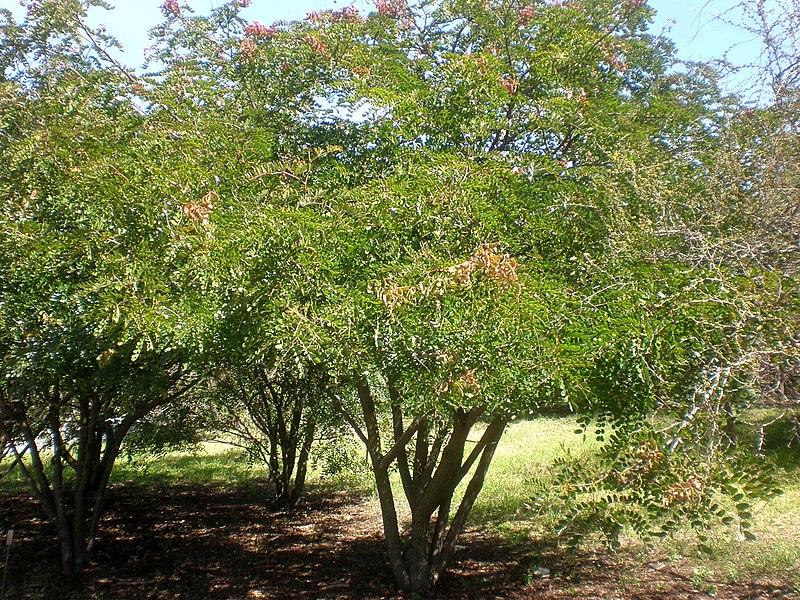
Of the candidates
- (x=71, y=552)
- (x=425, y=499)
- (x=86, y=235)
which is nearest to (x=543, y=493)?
(x=425, y=499)

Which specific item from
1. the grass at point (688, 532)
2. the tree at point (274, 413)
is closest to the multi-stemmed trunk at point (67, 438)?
the tree at point (274, 413)

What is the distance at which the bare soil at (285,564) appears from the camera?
20.6 feet

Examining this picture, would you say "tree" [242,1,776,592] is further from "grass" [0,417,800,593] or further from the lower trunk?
the lower trunk

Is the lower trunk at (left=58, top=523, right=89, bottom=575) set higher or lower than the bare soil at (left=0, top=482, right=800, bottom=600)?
higher

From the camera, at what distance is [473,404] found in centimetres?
368

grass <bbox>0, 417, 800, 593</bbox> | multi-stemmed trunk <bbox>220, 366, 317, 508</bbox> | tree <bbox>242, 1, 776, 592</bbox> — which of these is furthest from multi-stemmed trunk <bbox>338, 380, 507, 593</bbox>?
multi-stemmed trunk <bbox>220, 366, 317, 508</bbox>

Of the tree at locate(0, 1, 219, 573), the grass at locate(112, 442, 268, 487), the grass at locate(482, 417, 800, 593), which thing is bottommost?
the grass at locate(482, 417, 800, 593)

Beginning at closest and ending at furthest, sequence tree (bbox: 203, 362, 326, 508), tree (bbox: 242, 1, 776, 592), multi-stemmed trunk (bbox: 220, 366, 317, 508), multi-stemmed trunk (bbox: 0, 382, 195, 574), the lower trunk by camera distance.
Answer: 1. tree (bbox: 242, 1, 776, 592)
2. multi-stemmed trunk (bbox: 0, 382, 195, 574)
3. the lower trunk
4. tree (bbox: 203, 362, 326, 508)
5. multi-stemmed trunk (bbox: 220, 366, 317, 508)

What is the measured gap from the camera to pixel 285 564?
7.69 m

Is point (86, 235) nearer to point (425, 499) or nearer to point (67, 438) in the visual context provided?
point (425, 499)

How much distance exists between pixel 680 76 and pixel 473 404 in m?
3.76

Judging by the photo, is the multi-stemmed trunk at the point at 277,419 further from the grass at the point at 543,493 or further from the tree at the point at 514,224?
the tree at the point at 514,224

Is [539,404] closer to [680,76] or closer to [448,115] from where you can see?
[448,115]

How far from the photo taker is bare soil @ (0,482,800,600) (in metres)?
6.29
